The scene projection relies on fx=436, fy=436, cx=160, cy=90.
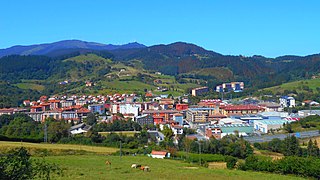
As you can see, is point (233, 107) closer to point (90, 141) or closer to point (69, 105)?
point (69, 105)

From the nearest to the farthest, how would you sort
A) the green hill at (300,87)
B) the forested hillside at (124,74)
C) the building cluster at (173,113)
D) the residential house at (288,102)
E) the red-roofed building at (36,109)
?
the building cluster at (173,113) → the red-roofed building at (36,109) → the residential house at (288,102) → the green hill at (300,87) → the forested hillside at (124,74)

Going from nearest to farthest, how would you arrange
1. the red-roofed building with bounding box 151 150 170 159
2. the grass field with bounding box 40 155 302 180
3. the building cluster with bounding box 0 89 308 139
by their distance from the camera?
the grass field with bounding box 40 155 302 180 < the red-roofed building with bounding box 151 150 170 159 < the building cluster with bounding box 0 89 308 139

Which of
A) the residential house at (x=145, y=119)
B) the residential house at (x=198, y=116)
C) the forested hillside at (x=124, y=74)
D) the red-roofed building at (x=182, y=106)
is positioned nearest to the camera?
the residential house at (x=145, y=119)

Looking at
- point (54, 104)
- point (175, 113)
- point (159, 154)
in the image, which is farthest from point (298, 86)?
point (159, 154)

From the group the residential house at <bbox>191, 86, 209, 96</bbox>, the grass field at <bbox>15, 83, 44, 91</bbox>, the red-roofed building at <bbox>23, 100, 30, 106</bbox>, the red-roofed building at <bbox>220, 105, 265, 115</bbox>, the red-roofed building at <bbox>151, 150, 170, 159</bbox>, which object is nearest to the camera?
the red-roofed building at <bbox>151, 150, 170, 159</bbox>

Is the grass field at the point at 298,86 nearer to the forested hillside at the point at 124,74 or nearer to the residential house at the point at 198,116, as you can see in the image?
the forested hillside at the point at 124,74

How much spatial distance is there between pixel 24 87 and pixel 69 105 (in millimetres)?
23210

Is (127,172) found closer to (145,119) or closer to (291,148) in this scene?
(291,148)

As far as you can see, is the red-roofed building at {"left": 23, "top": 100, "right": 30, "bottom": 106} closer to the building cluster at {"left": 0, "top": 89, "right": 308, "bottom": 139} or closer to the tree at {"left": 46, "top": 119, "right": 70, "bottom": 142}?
the building cluster at {"left": 0, "top": 89, "right": 308, "bottom": 139}

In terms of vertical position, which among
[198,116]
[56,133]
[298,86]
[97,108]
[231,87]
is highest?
[231,87]

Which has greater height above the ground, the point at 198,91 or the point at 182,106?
the point at 198,91

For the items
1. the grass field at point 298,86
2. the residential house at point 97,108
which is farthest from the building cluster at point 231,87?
the residential house at point 97,108

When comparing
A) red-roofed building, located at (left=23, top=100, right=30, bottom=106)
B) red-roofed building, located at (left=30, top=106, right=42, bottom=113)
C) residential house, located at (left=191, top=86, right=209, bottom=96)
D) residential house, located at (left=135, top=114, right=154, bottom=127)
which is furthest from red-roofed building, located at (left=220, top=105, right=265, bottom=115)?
red-roofed building, located at (left=23, top=100, right=30, bottom=106)

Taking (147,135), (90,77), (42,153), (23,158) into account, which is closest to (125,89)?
(90,77)
